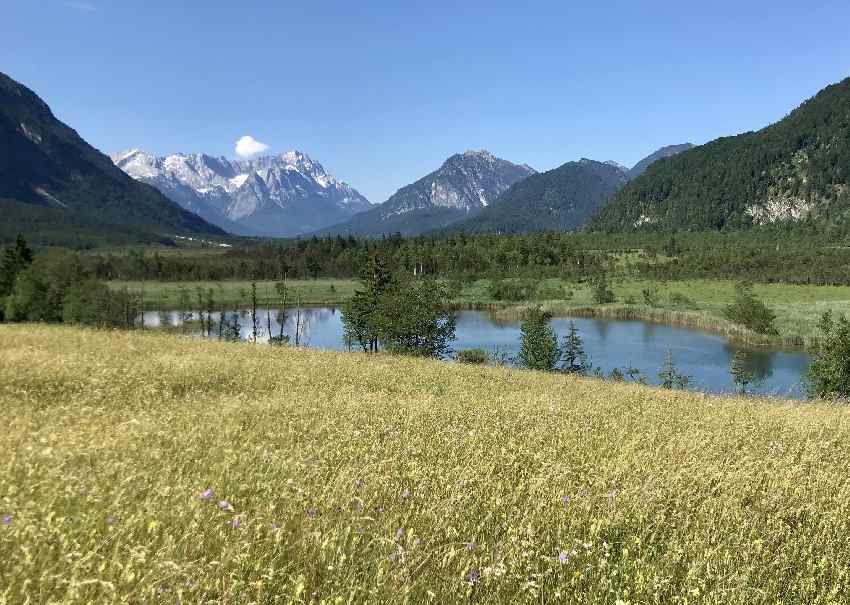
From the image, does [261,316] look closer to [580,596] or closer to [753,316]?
[753,316]

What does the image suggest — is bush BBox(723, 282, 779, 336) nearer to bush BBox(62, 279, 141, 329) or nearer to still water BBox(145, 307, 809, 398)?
still water BBox(145, 307, 809, 398)

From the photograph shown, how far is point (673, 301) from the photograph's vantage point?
147 metres

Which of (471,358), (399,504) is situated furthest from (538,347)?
(399,504)

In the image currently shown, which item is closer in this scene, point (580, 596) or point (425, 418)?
point (580, 596)

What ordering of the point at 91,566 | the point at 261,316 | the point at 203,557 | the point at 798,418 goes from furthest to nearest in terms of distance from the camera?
the point at 261,316
the point at 798,418
the point at 203,557
the point at 91,566

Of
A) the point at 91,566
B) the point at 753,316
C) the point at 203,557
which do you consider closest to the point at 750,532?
the point at 203,557

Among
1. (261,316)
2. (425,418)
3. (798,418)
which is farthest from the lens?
(261,316)

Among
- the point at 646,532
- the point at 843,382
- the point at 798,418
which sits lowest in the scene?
the point at 843,382

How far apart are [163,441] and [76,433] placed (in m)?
0.86

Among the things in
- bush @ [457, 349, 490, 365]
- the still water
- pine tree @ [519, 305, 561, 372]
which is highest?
bush @ [457, 349, 490, 365]

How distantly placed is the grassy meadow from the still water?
645 cm

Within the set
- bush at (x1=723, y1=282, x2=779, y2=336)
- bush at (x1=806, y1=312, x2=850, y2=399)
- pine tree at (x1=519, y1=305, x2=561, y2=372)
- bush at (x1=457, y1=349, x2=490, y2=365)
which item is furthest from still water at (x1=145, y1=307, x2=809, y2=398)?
bush at (x1=723, y1=282, x2=779, y2=336)

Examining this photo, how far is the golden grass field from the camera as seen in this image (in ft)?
10.9

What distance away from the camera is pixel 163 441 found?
234 inches
